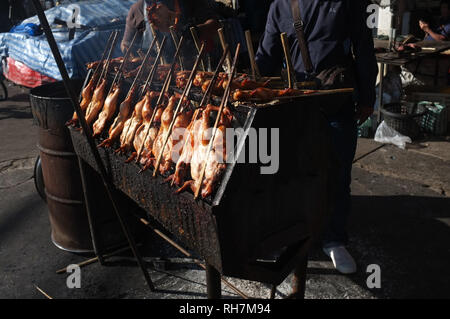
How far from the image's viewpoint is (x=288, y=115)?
2.19 meters

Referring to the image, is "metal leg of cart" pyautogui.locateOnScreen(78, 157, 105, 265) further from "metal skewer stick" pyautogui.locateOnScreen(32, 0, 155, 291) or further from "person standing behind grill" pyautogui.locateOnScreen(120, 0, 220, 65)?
"person standing behind grill" pyautogui.locateOnScreen(120, 0, 220, 65)

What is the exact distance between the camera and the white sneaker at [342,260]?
3786 millimetres

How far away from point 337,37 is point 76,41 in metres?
6.90

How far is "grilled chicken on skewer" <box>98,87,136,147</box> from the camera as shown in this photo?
124 inches

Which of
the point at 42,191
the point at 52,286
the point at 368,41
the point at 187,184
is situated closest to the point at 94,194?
the point at 52,286

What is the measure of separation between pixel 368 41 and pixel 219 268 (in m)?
2.38

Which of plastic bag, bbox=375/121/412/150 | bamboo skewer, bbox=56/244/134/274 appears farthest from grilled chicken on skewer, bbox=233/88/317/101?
plastic bag, bbox=375/121/412/150

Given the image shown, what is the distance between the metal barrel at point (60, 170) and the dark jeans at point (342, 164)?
247 cm

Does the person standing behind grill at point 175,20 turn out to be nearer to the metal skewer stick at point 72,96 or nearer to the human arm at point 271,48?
the human arm at point 271,48

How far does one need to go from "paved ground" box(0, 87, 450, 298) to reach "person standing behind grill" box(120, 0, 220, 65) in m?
2.40

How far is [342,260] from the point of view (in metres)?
3.82

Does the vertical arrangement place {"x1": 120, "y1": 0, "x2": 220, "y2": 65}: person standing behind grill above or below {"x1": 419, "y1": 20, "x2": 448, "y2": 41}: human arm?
above

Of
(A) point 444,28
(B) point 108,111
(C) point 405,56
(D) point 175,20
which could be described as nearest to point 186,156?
(B) point 108,111

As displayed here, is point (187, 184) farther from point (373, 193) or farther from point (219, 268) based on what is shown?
point (373, 193)
